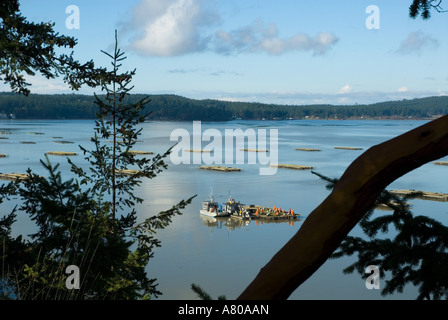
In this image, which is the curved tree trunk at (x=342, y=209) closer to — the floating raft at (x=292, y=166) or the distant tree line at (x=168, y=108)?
the floating raft at (x=292, y=166)

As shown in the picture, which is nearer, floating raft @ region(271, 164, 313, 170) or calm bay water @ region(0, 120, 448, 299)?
calm bay water @ region(0, 120, 448, 299)

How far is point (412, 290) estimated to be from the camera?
23375 mm

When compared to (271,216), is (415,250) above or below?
above

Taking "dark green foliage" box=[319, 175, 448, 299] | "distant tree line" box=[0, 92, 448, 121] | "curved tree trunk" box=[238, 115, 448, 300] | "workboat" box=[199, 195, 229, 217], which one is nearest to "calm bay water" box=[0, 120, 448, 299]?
"workboat" box=[199, 195, 229, 217]

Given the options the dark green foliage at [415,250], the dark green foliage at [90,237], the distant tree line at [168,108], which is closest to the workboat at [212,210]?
the dark green foliage at [90,237]

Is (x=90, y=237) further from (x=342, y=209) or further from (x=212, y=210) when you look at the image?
(x=212, y=210)

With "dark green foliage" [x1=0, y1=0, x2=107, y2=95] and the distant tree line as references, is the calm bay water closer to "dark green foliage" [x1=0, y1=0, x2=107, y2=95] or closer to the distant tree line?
"dark green foliage" [x1=0, y1=0, x2=107, y2=95]

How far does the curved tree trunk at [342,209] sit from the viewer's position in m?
1.86

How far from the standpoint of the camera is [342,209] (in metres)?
1.89

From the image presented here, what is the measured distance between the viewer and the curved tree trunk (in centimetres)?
186

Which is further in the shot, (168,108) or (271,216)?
(168,108)

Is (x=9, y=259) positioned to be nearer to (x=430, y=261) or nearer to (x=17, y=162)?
(x=430, y=261)

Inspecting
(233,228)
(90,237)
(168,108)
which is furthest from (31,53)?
(168,108)
